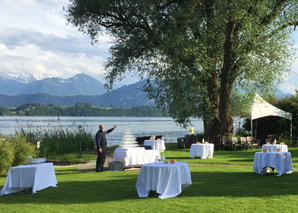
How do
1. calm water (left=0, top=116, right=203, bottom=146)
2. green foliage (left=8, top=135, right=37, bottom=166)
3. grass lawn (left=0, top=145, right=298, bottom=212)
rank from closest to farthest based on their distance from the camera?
Result: grass lawn (left=0, top=145, right=298, bottom=212) → green foliage (left=8, top=135, right=37, bottom=166) → calm water (left=0, top=116, right=203, bottom=146)

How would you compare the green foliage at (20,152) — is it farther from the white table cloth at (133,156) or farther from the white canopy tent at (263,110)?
the white canopy tent at (263,110)

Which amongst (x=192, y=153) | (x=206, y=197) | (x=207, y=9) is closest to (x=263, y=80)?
(x=207, y=9)

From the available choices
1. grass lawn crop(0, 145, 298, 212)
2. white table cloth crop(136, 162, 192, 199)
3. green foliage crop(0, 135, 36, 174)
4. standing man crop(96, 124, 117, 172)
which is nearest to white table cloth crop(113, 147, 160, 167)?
standing man crop(96, 124, 117, 172)

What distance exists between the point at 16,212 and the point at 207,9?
1978cm

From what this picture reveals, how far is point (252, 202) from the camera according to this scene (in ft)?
29.6

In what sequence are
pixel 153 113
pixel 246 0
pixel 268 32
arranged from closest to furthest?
1. pixel 246 0
2. pixel 268 32
3. pixel 153 113

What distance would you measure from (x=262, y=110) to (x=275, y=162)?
15.1 meters

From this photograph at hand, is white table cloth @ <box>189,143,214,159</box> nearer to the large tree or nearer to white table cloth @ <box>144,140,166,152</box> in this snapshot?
white table cloth @ <box>144,140,166,152</box>

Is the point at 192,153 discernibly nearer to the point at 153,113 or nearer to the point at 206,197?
the point at 206,197

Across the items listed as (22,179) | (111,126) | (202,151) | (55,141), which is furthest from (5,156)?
(111,126)

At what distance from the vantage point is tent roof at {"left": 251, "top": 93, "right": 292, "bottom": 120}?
28.0m

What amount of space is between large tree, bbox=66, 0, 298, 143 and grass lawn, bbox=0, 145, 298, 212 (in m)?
11.6

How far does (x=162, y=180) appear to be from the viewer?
9.82 meters

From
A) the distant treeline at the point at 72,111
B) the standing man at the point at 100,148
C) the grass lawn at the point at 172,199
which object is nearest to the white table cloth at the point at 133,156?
the standing man at the point at 100,148
